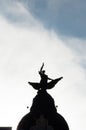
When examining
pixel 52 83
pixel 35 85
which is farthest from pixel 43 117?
pixel 52 83

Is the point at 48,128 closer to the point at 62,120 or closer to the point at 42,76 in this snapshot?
the point at 62,120

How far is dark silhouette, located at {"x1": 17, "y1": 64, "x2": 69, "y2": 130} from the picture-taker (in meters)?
33.6

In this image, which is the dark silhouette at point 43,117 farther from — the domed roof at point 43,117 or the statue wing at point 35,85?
the statue wing at point 35,85

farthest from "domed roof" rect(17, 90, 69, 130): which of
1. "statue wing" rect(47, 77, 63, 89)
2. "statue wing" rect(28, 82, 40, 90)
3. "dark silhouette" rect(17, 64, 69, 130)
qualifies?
"statue wing" rect(47, 77, 63, 89)

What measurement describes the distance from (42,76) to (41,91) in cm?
117

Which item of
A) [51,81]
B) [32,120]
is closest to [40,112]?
[32,120]

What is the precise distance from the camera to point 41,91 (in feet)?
118

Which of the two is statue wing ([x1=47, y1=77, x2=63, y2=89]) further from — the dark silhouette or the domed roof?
the domed roof

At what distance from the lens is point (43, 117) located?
33.8m

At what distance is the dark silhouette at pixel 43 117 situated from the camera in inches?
1324

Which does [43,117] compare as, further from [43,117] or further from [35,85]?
[35,85]

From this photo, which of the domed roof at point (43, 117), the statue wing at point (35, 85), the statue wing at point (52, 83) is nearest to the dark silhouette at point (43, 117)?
the domed roof at point (43, 117)

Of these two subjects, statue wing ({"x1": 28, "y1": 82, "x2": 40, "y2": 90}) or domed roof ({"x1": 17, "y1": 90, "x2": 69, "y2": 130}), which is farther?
statue wing ({"x1": 28, "y1": 82, "x2": 40, "y2": 90})

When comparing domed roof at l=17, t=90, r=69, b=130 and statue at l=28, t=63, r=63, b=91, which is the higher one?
statue at l=28, t=63, r=63, b=91
